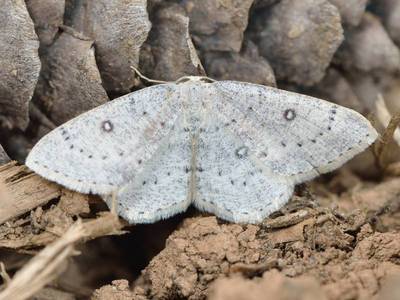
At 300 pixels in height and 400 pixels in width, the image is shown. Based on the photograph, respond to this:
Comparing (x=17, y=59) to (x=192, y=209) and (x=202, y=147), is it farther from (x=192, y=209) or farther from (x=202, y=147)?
(x=192, y=209)

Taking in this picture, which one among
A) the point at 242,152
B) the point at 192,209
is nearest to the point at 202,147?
the point at 242,152

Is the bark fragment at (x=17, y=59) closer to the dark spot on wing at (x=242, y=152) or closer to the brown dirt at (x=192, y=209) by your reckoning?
the brown dirt at (x=192, y=209)

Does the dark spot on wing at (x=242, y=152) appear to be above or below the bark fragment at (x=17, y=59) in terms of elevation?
below

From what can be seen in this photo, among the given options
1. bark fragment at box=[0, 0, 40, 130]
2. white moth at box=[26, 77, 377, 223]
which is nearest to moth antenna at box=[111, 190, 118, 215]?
white moth at box=[26, 77, 377, 223]

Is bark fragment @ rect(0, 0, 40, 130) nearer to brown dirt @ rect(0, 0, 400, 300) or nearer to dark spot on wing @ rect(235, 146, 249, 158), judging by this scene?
brown dirt @ rect(0, 0, 400, 300)

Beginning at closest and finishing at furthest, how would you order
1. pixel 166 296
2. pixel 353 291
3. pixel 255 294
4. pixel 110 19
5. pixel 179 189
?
pixel 255 294, pixel 353 291, pixel 166 296, pixel 110 19, pixel 179 189

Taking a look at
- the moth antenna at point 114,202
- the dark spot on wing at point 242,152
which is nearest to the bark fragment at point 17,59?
the moth antenna at point 114,202

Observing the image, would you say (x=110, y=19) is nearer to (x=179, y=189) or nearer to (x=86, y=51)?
(x=86, y=51)

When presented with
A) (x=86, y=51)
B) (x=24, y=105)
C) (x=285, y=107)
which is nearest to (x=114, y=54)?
(x=86, y=51)
